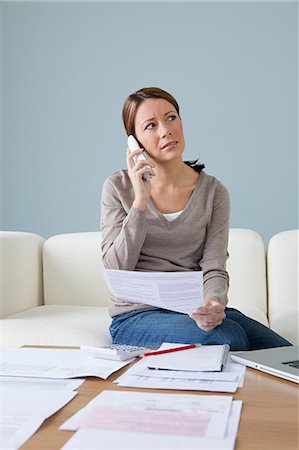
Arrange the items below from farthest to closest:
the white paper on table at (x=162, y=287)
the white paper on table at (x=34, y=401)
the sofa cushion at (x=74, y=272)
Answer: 1. the sofa cushion at (x=74, y=272)
2. the white paper on table at (x=162, y=287)
3. the white paper on table at (x=34, y=401)

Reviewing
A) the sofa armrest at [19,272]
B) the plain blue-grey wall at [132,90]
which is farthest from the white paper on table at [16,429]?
the plain blue-grey wall at [132,90]

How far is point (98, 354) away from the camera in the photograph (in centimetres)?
113

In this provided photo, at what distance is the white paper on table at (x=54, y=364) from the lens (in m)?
0.99

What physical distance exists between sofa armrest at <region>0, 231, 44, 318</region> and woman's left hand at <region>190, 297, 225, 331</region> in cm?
111

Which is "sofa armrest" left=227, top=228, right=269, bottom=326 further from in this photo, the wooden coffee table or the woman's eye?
the wooden coffee table

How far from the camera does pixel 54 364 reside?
1.06m

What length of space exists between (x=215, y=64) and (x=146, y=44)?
373 mm

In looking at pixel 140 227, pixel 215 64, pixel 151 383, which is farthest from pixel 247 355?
pixel 215 64

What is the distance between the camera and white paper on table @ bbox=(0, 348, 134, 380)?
99 cm

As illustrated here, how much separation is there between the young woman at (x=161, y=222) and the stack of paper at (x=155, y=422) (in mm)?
673

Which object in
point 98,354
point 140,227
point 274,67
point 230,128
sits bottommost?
point 98,354

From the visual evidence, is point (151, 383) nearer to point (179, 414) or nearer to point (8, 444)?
point (179, 414)

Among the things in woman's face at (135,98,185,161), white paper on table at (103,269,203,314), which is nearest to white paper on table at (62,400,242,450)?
white paper on table at (103,269,203,314)

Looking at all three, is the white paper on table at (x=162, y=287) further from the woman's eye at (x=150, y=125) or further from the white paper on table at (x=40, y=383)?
the woman's eye at (x=150, y=125)
